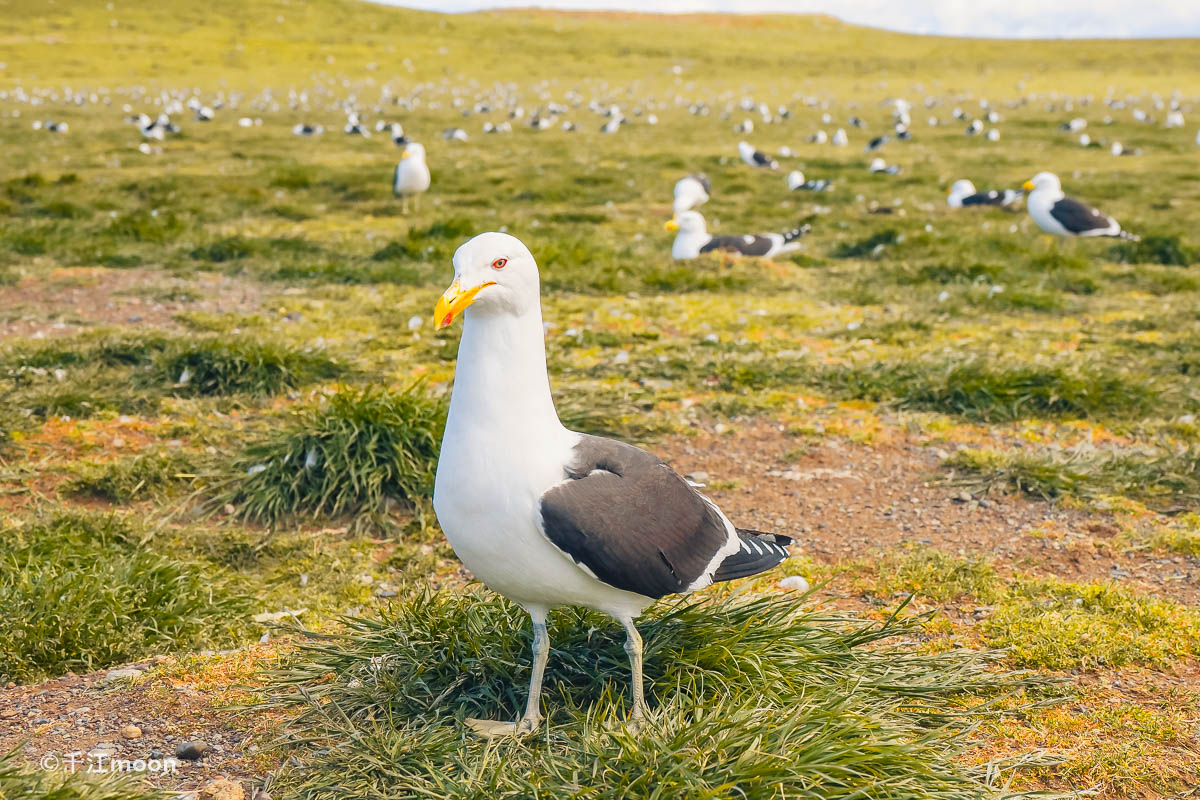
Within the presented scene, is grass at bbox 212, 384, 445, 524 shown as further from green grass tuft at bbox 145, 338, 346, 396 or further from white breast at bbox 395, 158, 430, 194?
white breast at bbox 395, 158, 430, 194

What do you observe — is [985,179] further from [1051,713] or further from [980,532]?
[1051,713]

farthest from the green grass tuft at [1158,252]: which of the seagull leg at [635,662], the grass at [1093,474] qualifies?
the seagull leg at [635,662]

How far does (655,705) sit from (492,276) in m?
1.77

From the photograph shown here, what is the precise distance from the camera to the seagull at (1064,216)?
14.7m

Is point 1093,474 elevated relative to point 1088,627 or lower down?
elevated

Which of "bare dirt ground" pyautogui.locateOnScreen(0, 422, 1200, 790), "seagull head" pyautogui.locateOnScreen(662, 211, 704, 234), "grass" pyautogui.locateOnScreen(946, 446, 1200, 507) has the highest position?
"seagull head" pyautogui.locateOnScreen(662, 211, 704, 234)

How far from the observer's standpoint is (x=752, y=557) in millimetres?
4039

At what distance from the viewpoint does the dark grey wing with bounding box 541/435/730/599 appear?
339cm

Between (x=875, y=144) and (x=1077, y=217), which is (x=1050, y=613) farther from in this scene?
(x=875, y=144)

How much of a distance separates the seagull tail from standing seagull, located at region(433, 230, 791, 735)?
210mm

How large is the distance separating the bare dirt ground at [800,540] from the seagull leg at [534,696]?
0.81 meters

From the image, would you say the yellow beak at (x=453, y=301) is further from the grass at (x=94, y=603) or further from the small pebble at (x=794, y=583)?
the small pebble at (x=794, y=583)

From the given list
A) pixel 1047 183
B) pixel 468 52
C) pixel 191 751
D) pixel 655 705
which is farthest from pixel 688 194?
pixel 468 52

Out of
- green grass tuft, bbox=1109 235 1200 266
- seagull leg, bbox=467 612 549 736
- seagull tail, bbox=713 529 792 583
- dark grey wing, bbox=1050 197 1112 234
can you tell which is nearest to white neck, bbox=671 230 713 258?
dark grey wing, bbox=1050 197 1112 234
